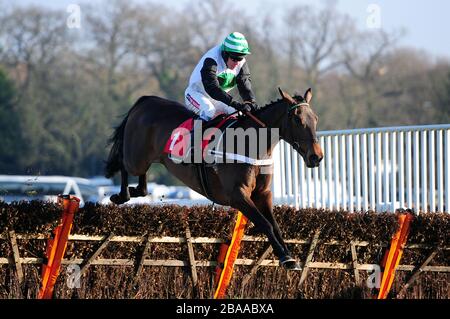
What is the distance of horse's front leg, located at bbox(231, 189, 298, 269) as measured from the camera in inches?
293

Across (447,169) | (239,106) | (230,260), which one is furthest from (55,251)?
(447,169)

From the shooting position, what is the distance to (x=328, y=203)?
10.6m

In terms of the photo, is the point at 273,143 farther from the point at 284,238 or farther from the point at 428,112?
the point at 428,112

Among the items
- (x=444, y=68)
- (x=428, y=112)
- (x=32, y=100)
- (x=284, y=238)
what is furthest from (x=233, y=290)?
(x=444, y=68)

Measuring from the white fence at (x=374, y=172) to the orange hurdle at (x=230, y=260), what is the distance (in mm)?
2274

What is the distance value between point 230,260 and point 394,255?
5.33 ft

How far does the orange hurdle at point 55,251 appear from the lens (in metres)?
7.59

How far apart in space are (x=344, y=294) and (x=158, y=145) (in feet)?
8.02

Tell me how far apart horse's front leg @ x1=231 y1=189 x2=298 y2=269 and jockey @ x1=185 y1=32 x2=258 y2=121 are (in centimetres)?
86

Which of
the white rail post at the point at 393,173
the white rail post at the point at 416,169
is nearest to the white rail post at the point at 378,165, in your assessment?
the white rail post at the point at 393,173

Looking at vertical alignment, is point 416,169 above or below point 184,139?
below

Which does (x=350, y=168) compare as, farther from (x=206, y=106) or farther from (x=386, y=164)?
(x=206, y=106)

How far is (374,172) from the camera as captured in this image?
1020 centimetres
